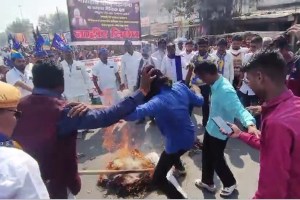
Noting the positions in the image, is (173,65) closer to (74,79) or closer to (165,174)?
(74,79)

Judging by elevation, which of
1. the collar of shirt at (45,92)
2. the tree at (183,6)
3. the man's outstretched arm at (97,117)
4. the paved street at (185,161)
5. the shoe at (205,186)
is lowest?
the paved street at (185,161)

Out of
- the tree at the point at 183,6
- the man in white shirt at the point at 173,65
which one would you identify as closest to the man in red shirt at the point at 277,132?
the man in white shirt at the point at 173,65

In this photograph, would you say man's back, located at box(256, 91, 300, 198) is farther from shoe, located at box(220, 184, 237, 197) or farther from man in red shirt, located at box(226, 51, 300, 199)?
shoe, located at box(220, 184, 237, 197)

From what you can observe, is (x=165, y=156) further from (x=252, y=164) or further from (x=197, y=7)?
(x=197, y=7)

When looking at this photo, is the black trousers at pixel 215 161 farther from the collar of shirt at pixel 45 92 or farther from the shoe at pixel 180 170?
the collar of shirt at pixel 45 92

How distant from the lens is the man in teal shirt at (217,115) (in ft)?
11.2

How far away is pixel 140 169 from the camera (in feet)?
13.5

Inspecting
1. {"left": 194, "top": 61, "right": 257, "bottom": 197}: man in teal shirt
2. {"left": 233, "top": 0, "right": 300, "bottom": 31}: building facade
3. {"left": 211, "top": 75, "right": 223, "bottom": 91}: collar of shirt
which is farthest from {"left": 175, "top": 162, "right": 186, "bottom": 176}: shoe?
{"left": 233, "top": 0, "right": 300, "bottom": 31}: building facade

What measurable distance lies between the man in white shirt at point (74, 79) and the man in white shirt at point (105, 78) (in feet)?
1.20

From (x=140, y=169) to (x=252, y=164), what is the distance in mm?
1831

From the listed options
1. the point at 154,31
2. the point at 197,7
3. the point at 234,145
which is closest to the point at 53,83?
the point at 234,145

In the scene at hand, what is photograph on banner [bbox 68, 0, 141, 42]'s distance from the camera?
29.1ft

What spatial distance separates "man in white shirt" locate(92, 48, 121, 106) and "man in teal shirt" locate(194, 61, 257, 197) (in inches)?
133

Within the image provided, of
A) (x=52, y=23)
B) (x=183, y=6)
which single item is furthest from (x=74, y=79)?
(x=52, y=23)
